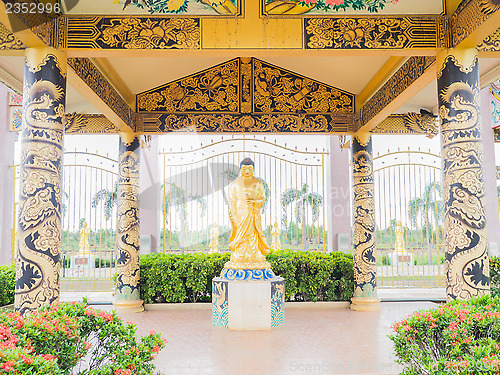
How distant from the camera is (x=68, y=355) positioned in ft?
9.71

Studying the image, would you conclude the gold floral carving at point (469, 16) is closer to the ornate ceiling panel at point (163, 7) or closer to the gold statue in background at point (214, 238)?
the ornate ceiling panel at point (163, 7)

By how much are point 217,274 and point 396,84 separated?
15.8 feet

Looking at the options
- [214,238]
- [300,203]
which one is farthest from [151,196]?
[300,203]

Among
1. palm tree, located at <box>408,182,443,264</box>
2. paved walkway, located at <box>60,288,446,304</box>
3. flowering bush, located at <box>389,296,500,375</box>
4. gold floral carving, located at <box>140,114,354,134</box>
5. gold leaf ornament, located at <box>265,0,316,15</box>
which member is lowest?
paved walkway, located at <box>60,288,446,304</box>

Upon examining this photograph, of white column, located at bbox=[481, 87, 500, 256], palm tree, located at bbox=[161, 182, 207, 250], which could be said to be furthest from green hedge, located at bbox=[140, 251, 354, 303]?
white column, located at bbox=[481, 87, 500, 256]

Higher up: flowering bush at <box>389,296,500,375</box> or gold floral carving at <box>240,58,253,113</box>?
gold floral carving at <box>240,58,253,113</box>

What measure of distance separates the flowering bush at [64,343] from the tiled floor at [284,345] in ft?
3.93

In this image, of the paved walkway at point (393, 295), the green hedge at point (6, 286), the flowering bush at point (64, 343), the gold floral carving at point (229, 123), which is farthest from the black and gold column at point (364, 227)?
the green hedge at point (6, 286)

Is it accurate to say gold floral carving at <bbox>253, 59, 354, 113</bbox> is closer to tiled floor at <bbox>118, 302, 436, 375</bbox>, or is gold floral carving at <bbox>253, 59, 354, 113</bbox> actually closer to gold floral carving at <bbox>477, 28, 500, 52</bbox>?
gold floral carving at <bbox>477, 28, 500, 52</bbox>

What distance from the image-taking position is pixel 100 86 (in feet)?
19.9

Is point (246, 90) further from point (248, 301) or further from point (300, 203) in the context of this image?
point (300, 203)

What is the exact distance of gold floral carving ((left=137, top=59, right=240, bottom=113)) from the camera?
7.68 m

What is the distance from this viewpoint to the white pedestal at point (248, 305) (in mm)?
6266

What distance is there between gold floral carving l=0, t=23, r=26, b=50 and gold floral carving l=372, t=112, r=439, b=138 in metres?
6.29
